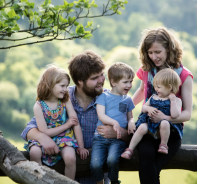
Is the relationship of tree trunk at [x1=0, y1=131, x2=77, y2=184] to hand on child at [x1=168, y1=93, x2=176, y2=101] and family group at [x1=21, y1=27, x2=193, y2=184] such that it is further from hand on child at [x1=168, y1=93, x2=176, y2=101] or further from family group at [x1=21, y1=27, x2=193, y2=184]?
hand on child at [x1=168, y1=93, x2=176, y2=101]

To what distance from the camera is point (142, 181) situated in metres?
2.19

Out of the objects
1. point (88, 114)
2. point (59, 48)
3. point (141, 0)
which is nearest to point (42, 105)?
point (88, 114)

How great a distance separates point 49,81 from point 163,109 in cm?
99

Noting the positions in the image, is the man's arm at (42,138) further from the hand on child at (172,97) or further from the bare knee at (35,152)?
the hand on child at (172,97)

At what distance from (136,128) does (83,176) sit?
68 centimetres

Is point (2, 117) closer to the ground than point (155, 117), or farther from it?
closer to the ground

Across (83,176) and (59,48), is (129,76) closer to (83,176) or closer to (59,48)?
(83,176)

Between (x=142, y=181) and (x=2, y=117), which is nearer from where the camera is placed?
(x=142, y=181)

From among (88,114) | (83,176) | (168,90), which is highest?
(168,90)

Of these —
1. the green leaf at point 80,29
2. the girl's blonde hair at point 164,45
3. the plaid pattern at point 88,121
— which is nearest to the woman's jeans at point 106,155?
the plaid pattern at point 88,121

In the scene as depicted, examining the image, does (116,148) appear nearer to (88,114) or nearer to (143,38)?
(88,114)

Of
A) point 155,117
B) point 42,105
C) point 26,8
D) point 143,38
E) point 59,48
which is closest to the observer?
point 26,8

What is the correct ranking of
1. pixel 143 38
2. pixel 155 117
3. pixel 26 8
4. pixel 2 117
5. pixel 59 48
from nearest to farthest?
pixel 26 8
pixel 155 117
pixel 143 38
pixel 2 117
pixel 59 48

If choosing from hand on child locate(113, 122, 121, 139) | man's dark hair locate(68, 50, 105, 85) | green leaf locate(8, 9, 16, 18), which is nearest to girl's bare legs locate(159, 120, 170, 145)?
hand on child locate(113, 122, 121, 139)
